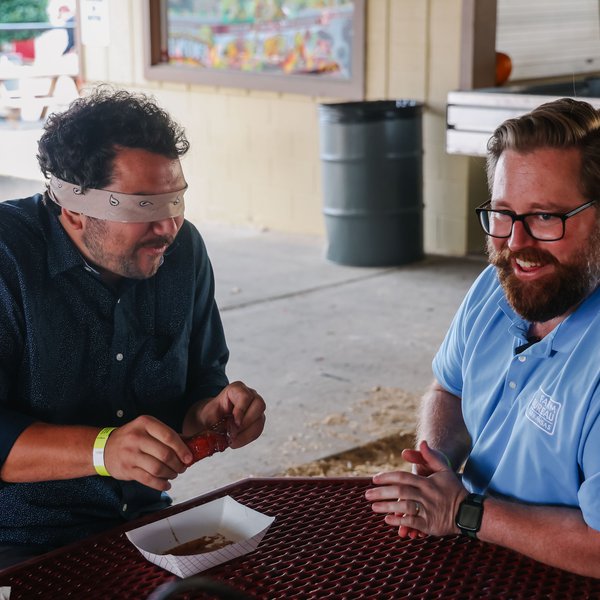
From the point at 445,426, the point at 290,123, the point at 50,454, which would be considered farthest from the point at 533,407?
the point at 290,123

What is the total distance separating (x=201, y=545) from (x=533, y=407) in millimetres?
691

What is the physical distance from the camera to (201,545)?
6.49 ft

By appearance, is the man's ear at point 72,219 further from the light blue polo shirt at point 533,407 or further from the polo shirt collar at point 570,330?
the polo shirt collar at point 570,330

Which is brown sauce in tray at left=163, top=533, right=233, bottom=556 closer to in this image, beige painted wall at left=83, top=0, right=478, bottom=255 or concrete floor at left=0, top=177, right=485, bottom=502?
concrete floor at left=0, top=177, right=485, bottom=502

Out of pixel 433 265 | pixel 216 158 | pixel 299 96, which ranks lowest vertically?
pixel 433 265

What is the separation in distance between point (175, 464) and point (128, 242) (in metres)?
0.58

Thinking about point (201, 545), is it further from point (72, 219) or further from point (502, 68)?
point (502, 68)

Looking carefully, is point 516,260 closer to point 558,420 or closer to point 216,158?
point 558,420

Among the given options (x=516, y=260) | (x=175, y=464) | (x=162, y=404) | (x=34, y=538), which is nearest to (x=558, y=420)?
(x=516, y=260)

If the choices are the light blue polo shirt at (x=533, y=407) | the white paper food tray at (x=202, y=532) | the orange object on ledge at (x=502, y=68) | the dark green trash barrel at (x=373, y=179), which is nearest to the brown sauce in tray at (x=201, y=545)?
the white paper food tray at (x=202, y=532)

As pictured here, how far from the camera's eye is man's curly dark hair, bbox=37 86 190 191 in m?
2.29

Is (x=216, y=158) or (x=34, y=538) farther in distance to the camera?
(x=216, y=158)

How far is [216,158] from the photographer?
10.2 metres

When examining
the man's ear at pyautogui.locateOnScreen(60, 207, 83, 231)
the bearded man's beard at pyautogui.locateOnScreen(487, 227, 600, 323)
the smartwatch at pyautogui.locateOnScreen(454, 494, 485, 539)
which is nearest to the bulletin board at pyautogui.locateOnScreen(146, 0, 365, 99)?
the man's ear at pyautogui.locateOnScreen(60, 207, 83, 231)
